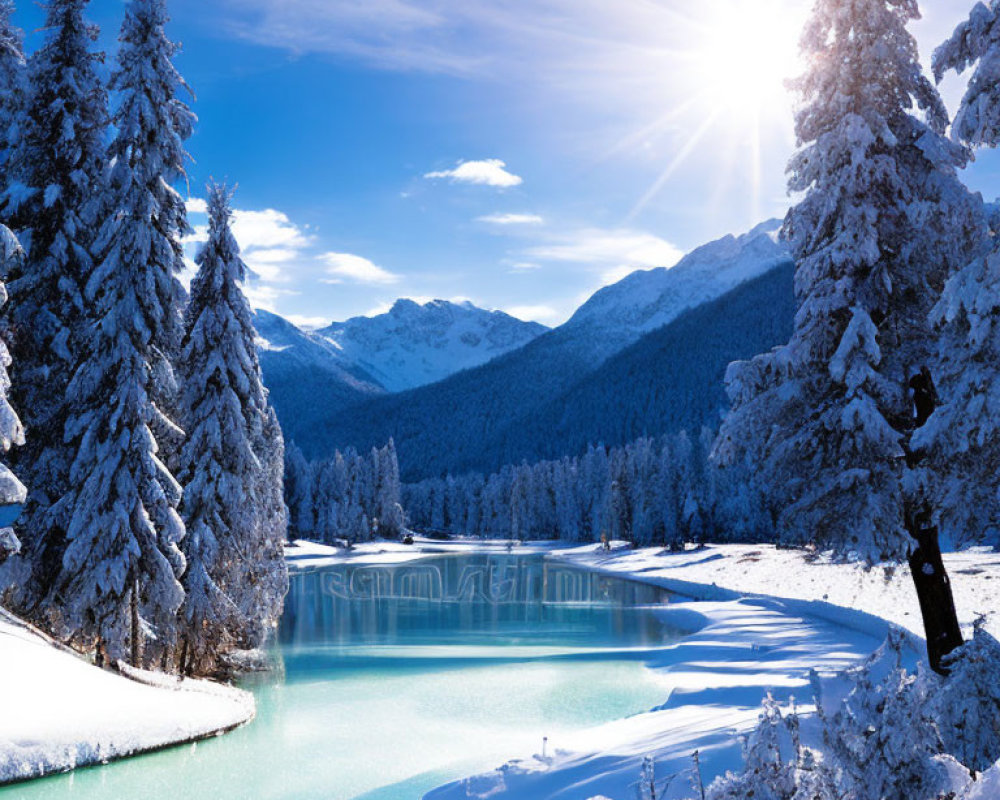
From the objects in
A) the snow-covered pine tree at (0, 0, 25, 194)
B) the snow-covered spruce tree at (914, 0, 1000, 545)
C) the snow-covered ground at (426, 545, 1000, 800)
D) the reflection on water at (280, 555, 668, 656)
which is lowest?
the reflection on water at (280, 555, 668, 656)

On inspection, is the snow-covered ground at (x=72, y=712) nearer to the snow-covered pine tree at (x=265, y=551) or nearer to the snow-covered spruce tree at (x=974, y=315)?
the snow-covered pine tree at (x=265, y=551)

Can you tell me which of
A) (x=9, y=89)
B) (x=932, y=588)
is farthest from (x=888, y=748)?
(x=9, y=89)

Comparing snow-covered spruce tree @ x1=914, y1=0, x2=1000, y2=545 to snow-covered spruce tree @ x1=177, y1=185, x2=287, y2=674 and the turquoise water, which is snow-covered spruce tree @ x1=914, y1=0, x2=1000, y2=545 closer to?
the turquoise water

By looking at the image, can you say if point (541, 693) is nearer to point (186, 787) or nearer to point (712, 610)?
point (186, 787)

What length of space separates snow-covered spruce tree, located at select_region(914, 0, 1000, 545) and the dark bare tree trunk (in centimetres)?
265

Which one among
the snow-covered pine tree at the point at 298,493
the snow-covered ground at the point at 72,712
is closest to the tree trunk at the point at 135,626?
the snow-covered ground at the point at 72,712

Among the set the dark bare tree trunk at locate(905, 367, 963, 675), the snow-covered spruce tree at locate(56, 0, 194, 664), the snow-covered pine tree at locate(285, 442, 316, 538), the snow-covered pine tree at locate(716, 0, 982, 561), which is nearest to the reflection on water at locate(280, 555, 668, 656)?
the snow-covered spruce tree at locate(56, 0, 194, 664)

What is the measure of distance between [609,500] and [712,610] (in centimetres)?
6632

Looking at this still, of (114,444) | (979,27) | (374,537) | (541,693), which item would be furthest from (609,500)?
(979,27)

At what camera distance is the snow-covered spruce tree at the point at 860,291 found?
1275cm

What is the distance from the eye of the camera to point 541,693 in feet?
71.5

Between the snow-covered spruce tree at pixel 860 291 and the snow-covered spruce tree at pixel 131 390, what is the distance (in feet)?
43.6

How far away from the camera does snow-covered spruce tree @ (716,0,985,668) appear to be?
12750 millimetres

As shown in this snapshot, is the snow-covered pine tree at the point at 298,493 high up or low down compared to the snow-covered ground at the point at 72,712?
up
